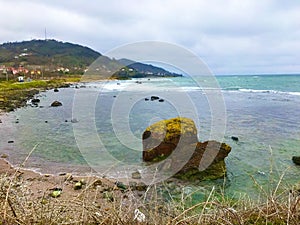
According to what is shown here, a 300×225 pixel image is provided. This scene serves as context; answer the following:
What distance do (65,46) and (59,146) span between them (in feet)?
527

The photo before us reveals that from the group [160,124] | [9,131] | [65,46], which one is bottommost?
[9,131]

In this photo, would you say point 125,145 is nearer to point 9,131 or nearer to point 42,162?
point 42,162

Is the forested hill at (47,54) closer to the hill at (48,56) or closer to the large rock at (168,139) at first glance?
the hill at (48,56)

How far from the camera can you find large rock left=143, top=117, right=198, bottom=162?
10.4 meters

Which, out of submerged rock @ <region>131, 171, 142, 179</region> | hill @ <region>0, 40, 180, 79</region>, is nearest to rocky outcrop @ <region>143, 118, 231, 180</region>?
submerged rock @ <region>131, 171, 142, 179</region>

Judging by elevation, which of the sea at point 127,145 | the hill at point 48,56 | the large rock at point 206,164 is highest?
the hill at point 48,56

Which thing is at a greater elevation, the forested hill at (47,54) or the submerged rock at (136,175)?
the forested hill at (47,54)

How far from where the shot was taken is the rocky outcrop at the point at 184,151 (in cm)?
910

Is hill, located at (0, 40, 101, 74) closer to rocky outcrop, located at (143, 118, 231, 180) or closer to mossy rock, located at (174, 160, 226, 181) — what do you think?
rocky outcrop, located at (143, 118, 231, 180)

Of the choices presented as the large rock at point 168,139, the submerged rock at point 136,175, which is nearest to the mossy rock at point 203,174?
the submerged rock at point 136,175

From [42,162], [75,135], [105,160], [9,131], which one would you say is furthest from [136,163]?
[9,131]

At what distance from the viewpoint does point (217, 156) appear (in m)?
9.57

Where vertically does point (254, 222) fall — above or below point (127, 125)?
above

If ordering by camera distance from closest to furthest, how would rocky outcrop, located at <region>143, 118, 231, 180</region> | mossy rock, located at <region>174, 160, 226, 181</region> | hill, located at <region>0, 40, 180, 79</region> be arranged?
mossy rock, located at <region>174, 160, 226, 181</region> → rocky outcrop, located at <region>143, 118, 231, 180</region> → hill, located at <region>0, 40, 180, 79</region>
